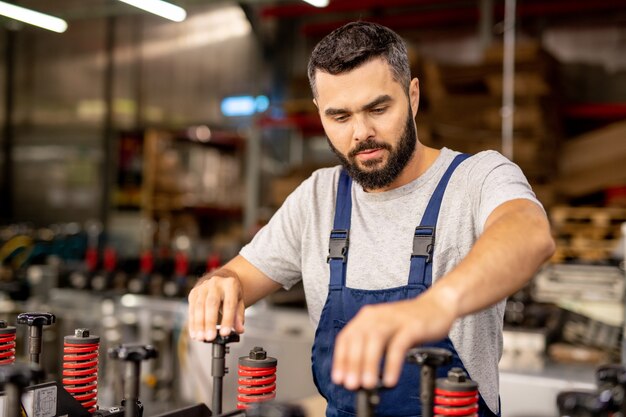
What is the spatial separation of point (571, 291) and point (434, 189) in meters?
2.23

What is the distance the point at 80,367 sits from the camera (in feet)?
5.01

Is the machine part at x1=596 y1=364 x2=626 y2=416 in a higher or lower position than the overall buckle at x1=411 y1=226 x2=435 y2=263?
lower

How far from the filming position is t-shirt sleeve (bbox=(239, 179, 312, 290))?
74.9 inches

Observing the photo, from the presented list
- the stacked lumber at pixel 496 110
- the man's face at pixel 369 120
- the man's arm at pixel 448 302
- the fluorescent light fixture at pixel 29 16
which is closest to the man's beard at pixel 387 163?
the man's face at pixel 369 120

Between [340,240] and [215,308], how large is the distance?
38 centimetres

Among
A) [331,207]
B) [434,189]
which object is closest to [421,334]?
[434,189]

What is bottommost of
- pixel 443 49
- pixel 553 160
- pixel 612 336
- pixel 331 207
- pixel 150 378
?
pixel 150 378

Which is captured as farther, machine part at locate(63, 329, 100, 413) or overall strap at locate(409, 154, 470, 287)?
overall strap at locate(409, 154, 470, 287)

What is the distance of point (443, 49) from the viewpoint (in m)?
9.27

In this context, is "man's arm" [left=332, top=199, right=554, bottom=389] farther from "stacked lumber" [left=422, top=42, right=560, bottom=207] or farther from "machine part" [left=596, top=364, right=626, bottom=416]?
"stacked lumber" [left=422, top=42, right=560, bottom=207]

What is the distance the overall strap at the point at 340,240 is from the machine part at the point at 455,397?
618 mm

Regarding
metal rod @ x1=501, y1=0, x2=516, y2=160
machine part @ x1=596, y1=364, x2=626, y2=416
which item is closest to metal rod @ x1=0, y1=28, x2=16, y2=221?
metal rod @ x1=501, y1=0, x2=516, y2=160

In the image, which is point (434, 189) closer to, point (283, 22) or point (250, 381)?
point (250, 381)

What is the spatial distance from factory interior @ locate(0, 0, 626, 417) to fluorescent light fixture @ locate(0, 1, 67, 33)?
2 centimetres
